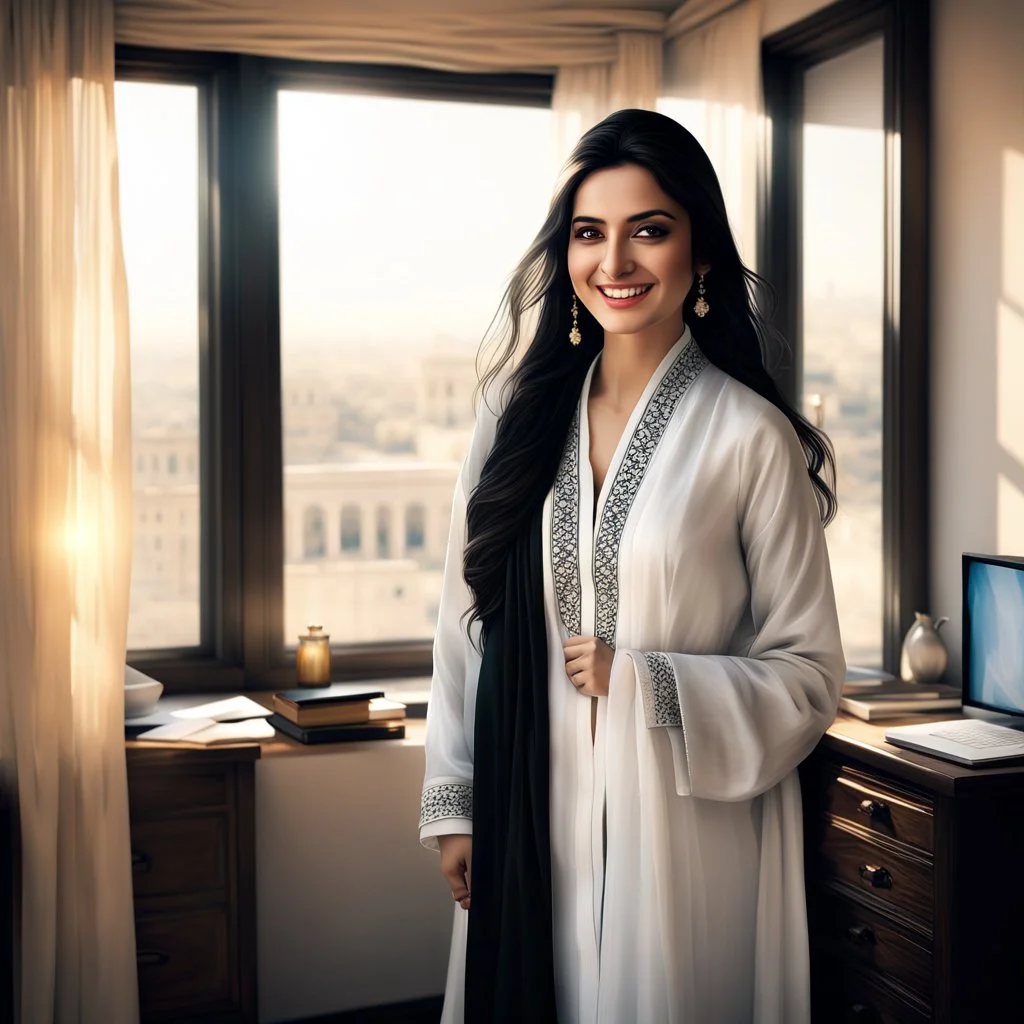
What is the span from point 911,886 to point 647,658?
0.66 meters

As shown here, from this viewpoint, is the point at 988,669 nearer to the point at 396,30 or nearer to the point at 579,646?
the point at 579,646

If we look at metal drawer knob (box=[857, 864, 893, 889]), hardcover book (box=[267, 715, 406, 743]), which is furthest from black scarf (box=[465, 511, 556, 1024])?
hardcover book (box=[267, 715, 406, 743])

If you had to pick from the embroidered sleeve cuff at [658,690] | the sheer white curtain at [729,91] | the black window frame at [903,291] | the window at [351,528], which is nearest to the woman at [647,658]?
the embroidered sleeve cuff at [658,690]

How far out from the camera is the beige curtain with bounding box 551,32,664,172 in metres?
3.07

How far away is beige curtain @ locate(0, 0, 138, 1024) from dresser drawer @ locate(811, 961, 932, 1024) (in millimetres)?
1389

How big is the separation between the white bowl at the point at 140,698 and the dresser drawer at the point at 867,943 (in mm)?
1513

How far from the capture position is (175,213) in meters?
3.03

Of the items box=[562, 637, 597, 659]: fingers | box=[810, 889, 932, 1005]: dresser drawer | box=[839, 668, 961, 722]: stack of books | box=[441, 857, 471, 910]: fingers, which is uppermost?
box=[562, 637, 597, 659]: fingers

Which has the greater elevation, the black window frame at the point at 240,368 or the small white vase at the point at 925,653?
the black window frame at the point at 240,368

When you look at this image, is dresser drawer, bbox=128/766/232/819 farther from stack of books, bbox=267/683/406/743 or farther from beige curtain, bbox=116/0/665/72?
beige curtain, bbox=116/0/665/72

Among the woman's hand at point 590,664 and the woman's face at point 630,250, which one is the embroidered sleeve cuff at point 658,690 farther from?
the woman's face at point 630,250

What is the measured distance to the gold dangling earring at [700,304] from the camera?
6.30ft

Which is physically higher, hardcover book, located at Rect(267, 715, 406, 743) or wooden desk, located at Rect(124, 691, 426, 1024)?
hardcover book, located at Rect(267, 715, 406, 743)

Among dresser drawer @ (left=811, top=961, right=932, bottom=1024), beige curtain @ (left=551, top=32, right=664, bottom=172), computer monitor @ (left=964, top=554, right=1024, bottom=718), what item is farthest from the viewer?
beige curtain @ (left=551, top=32, right=664, bottom=172)
